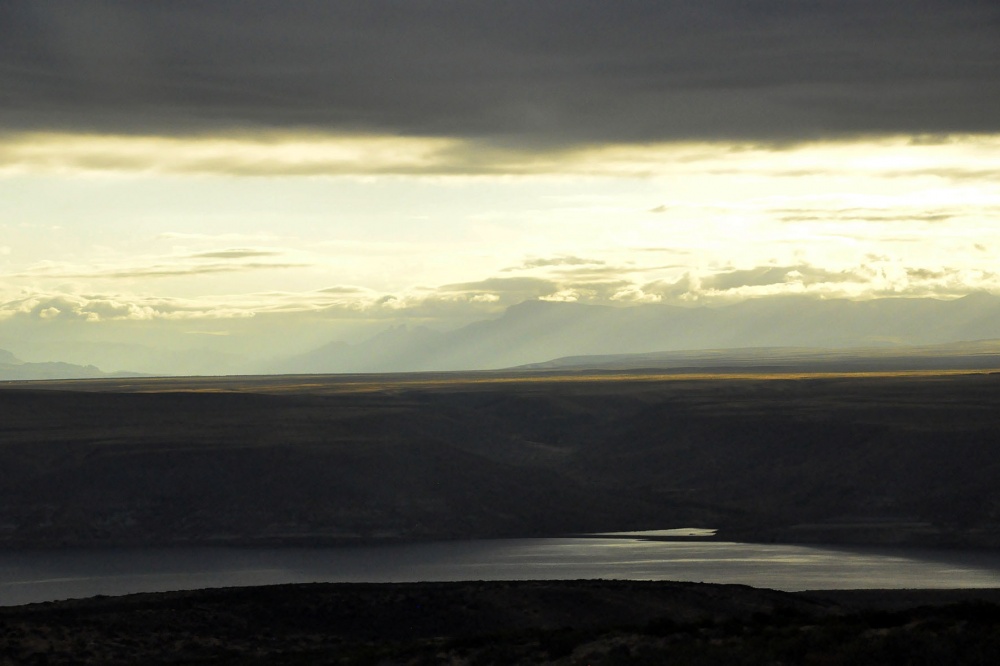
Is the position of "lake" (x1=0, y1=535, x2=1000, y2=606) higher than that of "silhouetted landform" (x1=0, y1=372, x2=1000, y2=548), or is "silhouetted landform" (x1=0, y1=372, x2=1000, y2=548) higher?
"silhouetted landform" (x1=0, y1=372, x2=1000, y2=548)

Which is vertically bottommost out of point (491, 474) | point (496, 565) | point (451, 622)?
point (496, 565)

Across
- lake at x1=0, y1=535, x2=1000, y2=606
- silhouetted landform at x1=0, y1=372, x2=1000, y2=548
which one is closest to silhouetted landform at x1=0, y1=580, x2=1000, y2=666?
lake at x1=0, y1=535, x2=1000, y2=606

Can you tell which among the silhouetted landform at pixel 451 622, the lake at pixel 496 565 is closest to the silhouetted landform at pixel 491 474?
the lake at pixel 496 565

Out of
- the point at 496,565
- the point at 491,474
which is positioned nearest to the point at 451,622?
the point at 496,565

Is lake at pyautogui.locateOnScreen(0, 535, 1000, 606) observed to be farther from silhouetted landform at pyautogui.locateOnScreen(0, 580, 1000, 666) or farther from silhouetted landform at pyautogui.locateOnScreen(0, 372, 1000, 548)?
silhouetted landform at pyautogui.locateOnScreen(0, 580, 1000, 666)

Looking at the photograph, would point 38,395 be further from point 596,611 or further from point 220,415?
point 596,611

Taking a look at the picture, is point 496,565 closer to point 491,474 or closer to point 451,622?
point 451,622

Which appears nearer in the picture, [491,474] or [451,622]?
[451,622]
